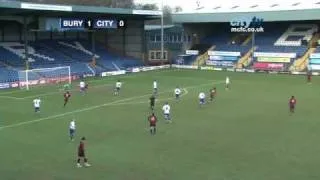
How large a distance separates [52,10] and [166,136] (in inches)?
1305

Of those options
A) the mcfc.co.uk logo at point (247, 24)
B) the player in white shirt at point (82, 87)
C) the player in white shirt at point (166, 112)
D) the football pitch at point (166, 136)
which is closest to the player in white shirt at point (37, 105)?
the football pitch at point (166, 136)

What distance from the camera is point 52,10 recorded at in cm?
5738

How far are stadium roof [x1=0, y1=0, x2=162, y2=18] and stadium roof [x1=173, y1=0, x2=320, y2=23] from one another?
11.6 metres

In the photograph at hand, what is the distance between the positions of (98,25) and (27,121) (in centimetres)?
3323

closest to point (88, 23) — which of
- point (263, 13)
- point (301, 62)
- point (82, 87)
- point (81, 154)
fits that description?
point (82, 87)

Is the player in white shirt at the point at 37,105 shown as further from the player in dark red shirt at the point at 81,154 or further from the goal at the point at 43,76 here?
the goal at the point at 43,76

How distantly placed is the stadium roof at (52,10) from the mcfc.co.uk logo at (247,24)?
1421 centimetres

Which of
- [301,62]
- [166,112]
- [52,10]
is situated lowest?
[166,112]

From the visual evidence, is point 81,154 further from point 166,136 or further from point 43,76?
point 43,76

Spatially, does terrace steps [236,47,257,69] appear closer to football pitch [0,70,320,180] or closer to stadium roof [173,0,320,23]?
stadium roof [173,0,320,23]

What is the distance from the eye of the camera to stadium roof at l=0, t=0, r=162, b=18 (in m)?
53.2

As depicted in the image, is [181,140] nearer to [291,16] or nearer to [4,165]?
[4,165]

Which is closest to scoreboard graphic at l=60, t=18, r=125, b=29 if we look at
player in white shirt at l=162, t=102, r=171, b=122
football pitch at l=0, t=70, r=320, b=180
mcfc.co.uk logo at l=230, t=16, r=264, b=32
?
football pitch at l=0, t=70, r=320, b=180

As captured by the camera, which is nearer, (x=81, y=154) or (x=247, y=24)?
(x=81, y=154)
